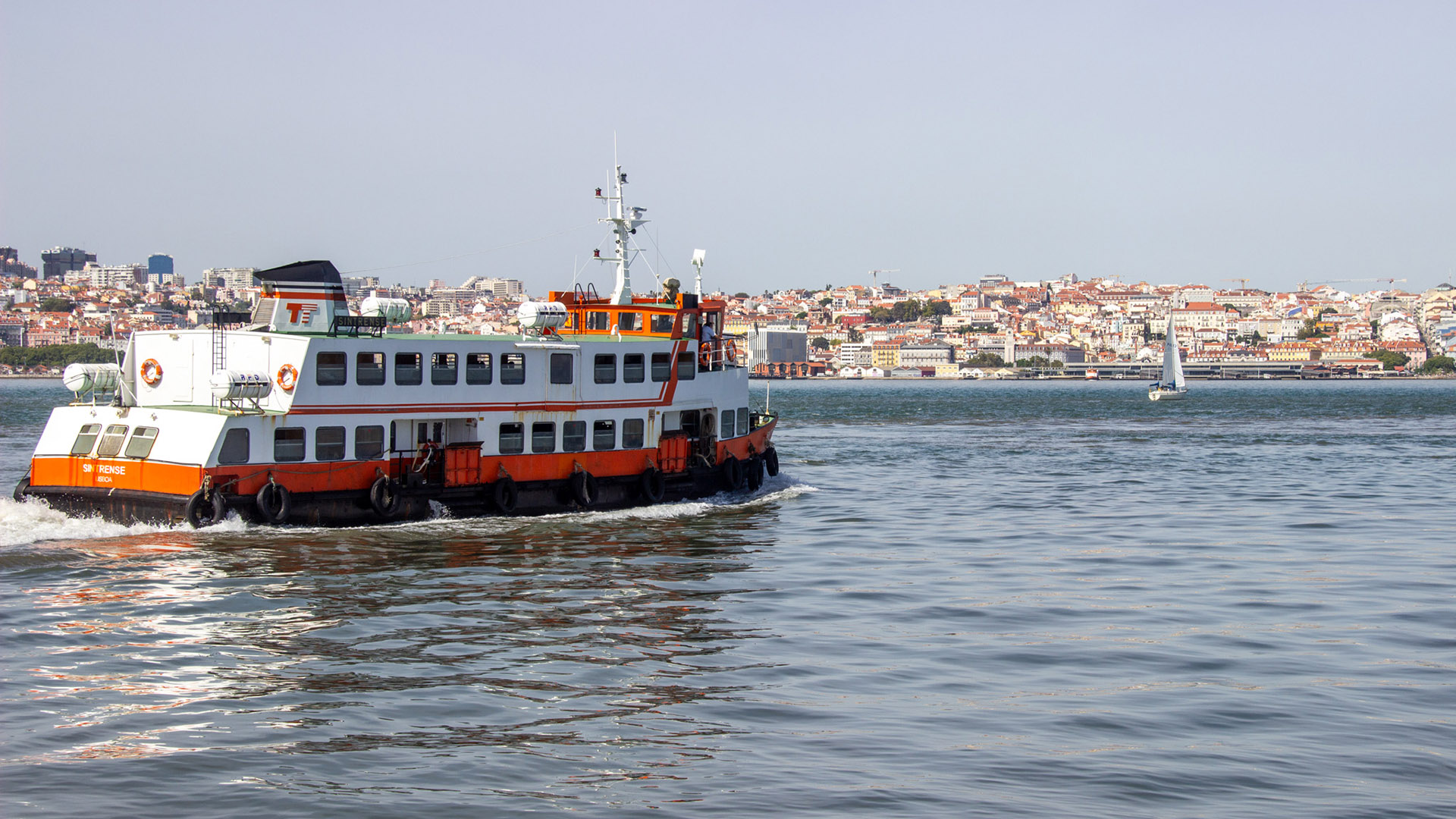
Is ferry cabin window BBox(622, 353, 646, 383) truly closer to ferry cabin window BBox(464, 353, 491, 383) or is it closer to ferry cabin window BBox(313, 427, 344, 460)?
ferry cabin window BBox(464, 353, 491, 383)

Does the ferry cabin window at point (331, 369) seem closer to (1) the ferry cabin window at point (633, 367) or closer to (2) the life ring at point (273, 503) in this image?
(2) the life ring at point (273, 503)

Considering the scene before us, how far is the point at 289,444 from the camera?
23766mm

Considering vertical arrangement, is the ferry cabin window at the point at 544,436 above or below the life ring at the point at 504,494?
above

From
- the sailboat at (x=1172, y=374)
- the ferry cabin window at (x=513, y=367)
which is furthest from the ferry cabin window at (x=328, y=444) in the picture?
the sailboat at (x=1172, y=374)

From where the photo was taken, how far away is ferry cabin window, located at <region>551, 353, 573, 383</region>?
2745cm

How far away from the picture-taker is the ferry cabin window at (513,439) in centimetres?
2694

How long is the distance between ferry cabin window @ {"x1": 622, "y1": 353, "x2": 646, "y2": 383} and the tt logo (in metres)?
6.71

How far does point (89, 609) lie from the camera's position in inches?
687

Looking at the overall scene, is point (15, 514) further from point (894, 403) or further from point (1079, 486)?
point (894, 403)

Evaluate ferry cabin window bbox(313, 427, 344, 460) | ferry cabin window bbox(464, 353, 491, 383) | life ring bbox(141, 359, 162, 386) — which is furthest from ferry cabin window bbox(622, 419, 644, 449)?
life ring bbox(141, 359, 162, 386)

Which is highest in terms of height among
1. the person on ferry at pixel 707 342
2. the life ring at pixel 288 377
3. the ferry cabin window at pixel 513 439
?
the person on ferry at pixel 707 342

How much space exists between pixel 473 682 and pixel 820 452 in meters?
38.3

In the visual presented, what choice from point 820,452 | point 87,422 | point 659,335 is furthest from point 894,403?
point 87,422

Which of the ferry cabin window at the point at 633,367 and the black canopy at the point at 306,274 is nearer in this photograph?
the black canopy at the point at 306,274
